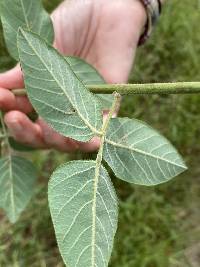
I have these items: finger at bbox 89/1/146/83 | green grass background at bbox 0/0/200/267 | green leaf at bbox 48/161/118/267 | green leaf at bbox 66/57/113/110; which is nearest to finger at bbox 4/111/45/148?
finger at bbox 89/1/146/83

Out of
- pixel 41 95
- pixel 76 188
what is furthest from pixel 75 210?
pixel 41 95

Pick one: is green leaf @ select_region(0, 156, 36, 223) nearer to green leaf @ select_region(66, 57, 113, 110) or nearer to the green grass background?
green leaf @ select_region(66, 57, 113, 110)

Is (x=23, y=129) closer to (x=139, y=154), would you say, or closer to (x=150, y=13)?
(x=150, y=13)

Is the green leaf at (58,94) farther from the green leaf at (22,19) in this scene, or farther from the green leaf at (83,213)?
the green leaf at (22,19)

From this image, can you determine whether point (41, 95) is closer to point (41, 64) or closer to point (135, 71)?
point (41, 64)

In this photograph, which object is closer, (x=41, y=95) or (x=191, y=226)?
(x=41, y=95)

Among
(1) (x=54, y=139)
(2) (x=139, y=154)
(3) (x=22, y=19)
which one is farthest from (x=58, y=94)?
(1) (x=54, y=139)

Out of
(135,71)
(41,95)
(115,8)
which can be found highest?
(41,95)
